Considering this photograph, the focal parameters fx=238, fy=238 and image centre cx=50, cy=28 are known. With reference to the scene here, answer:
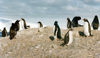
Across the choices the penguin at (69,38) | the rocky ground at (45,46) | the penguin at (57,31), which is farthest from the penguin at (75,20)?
the penguin at (69,38)

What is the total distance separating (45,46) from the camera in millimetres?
22859

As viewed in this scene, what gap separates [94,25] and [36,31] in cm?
729

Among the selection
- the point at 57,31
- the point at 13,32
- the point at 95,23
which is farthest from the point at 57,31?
the point at 95,23

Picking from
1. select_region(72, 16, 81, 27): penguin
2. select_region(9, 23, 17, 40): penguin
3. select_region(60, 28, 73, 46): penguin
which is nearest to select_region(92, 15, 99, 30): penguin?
select_region(72, 16, 81, 27): penguin

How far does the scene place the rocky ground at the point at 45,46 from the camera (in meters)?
19.4

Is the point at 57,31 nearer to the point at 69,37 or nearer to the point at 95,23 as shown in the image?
the point at 69,37

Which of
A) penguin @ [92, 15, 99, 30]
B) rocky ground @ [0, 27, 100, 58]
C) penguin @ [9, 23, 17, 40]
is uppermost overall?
penguin @ [92, 15, 99, 30]

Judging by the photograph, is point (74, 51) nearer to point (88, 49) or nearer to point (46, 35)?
point (88, 49)

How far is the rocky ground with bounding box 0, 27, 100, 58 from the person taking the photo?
19406 mm

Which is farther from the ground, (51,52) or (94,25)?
(94,25)

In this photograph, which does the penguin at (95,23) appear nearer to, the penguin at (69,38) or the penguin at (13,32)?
the penguin at (69,38)

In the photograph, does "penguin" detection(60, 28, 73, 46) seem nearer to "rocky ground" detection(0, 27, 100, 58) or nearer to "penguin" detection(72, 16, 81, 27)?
"rocky ground" detection(0, 27, 100, 58)

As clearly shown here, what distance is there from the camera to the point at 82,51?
755 inches

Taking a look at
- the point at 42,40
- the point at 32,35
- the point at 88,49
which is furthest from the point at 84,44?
the point at 32,35
